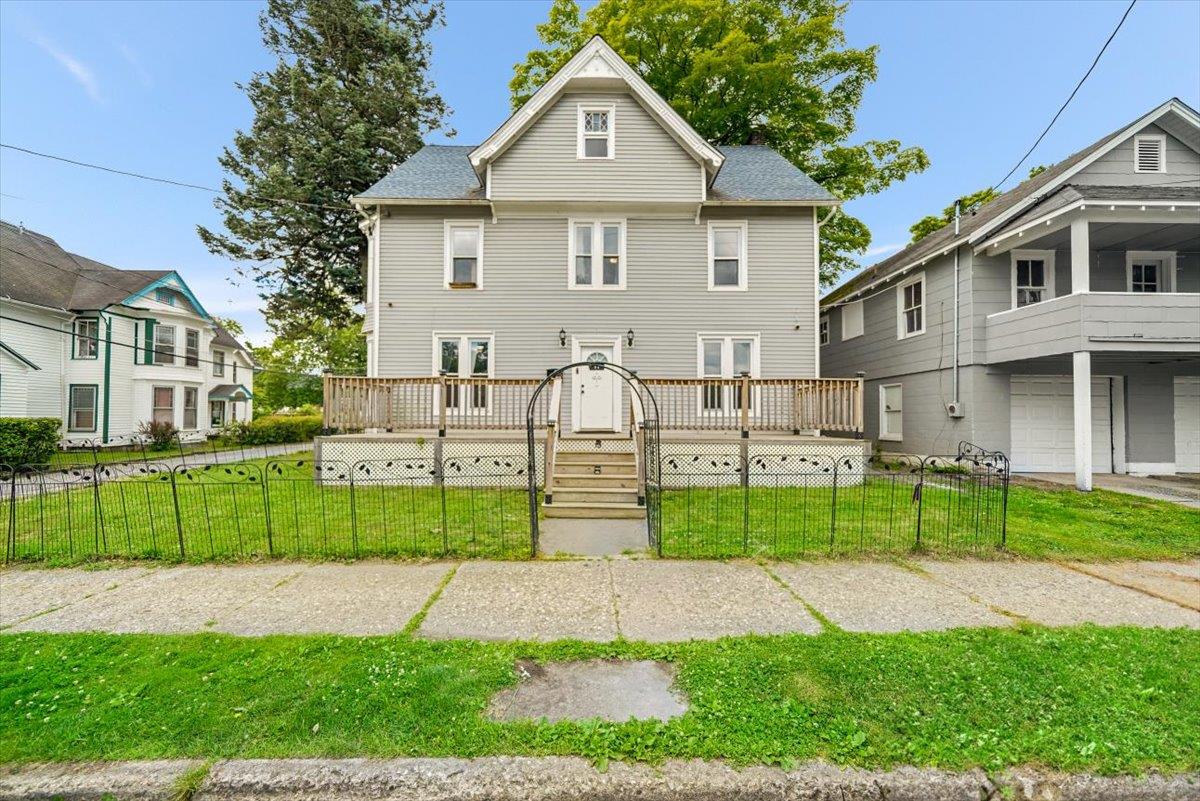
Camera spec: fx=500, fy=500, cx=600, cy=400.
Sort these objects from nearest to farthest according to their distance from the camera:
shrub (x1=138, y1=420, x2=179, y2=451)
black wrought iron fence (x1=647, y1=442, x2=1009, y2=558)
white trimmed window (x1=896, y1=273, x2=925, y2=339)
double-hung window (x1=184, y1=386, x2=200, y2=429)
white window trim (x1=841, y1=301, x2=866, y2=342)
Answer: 1. black wrought iron fence (x1=647, y1=442, x2=1009, y2=558)
2. white trimmed window (x1=896, y1=273, x2=925, y2=339)
3. white window trim (x1=841, y1=301, x2=866, y2=342)
4. shrub (x1=138, y1=420, x2=179, y2=451)
5. double-hung window (x1=184, y1=386, x2=200, y2=429)

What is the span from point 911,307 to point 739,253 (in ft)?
19.2

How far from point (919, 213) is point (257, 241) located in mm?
27814

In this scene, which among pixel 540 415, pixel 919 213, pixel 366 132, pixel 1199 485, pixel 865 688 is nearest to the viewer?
pixel 865 688

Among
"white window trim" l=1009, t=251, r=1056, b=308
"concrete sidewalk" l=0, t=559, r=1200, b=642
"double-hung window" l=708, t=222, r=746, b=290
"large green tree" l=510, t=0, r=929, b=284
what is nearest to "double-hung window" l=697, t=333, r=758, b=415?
"double-hung window" l=708, t=222, r=746, b=290

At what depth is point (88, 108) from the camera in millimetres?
13961

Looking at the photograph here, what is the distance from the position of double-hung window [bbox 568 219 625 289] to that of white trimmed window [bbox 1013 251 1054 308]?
9527 millimetres

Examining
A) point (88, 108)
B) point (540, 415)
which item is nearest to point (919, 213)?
point (540, 415)

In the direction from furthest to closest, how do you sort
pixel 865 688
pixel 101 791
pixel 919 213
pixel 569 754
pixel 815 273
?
pixel 919 213, pixel 815 273, pixel 865 688, pixel 569 754, pixel 101 791

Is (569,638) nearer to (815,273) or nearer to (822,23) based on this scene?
(815,273)

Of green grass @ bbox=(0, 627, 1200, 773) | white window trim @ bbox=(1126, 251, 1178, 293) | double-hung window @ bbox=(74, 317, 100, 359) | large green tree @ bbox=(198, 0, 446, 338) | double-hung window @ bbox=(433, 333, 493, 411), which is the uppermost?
large green tree @ bbox=(198, 0, 446, 338)

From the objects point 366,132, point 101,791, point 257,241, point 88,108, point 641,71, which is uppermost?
point 641,71

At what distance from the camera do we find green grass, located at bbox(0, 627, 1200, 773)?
8.23 feet

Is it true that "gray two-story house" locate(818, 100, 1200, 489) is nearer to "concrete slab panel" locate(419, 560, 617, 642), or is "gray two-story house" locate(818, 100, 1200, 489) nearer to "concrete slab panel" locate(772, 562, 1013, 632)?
"concrete slab panel" locate(772, 562, 1013, 632)

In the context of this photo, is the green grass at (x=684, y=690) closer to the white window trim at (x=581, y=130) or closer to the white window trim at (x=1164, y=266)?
the white window trim at (x=581, y=130)
